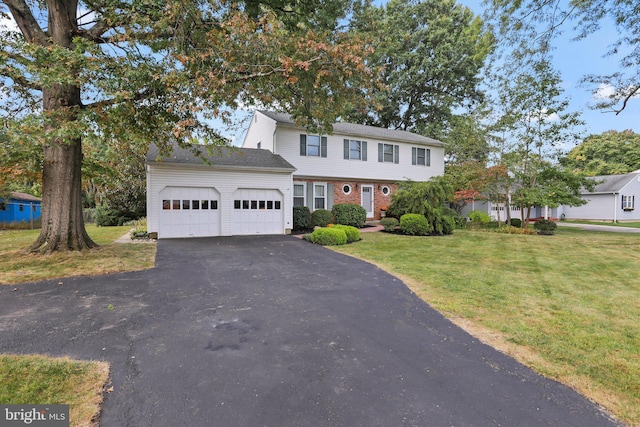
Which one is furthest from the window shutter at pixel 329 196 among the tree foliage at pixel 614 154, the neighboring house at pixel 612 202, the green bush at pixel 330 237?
the tree foliage at pixel 614 154

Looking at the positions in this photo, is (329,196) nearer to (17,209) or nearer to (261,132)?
(261,132)

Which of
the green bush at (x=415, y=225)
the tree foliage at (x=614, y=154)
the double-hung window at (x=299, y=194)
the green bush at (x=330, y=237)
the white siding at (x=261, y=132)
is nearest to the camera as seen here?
the green bush at (x=330, y=237)

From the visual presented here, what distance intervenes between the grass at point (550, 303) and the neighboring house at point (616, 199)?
22.3 meters

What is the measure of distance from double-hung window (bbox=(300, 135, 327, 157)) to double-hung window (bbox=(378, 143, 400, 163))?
3.95m

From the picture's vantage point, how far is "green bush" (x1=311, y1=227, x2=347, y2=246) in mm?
11289

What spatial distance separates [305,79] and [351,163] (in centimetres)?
891

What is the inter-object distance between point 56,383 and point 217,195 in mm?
11171

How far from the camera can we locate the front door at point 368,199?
745 inches

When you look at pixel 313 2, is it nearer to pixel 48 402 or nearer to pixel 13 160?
pixel 13 160

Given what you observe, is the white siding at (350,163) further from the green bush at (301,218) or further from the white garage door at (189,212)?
the white garage door at (189,212)

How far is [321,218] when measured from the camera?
15.8 meters

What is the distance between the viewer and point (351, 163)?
17.9 m

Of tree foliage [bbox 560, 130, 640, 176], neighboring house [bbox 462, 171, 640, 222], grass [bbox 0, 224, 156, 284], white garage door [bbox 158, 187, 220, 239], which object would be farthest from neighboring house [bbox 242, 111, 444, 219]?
tree foliage [bbox 560, 130, 640, 176]

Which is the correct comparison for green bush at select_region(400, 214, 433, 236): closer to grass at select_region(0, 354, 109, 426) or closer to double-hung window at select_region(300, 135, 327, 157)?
double-hung window at select_region(300, 135, 327, 157)
